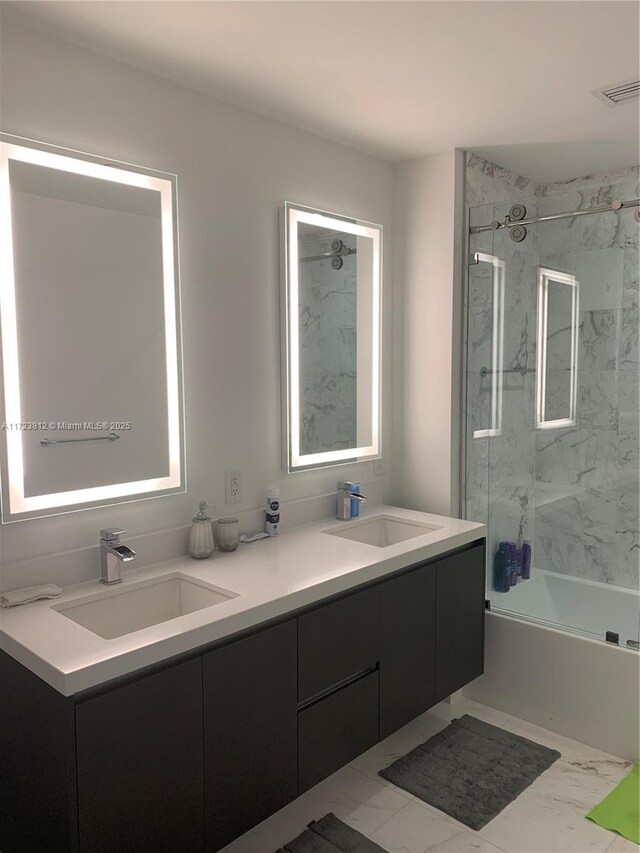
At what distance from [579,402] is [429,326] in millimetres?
766

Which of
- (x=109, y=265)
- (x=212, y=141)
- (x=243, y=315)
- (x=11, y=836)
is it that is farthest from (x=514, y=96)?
(x=11, y=836)

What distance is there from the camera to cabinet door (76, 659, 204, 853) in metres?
1.49

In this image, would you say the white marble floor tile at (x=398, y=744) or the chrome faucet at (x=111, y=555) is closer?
the chrome faucet at (x=111, y=555)

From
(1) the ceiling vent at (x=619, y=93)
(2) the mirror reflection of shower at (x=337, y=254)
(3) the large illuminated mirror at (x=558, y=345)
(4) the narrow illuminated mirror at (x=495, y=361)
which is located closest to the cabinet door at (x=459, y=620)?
(4) the narrow illuminated mirror at (x=495, y=361)

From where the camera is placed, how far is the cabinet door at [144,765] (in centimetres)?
149

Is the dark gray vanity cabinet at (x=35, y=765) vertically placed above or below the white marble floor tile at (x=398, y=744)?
above

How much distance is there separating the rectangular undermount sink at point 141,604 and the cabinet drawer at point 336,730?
1.53ft

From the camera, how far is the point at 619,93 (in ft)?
7.50

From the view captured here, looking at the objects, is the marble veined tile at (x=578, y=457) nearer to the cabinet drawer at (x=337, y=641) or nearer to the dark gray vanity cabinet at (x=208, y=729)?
the dark gray vanity cabinet at (x=208, y=729)

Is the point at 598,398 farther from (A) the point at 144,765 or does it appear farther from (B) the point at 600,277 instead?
(A) the point at 144,765

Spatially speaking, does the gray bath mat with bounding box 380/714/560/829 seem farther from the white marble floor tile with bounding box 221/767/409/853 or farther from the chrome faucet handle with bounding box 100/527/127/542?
the chrome faucet handle with bounding box 100/527/127/542

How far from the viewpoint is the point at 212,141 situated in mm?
2312

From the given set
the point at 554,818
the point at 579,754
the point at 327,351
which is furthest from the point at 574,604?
the point at 327,351

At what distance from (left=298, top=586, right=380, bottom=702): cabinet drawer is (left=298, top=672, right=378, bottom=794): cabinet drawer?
61 mm
